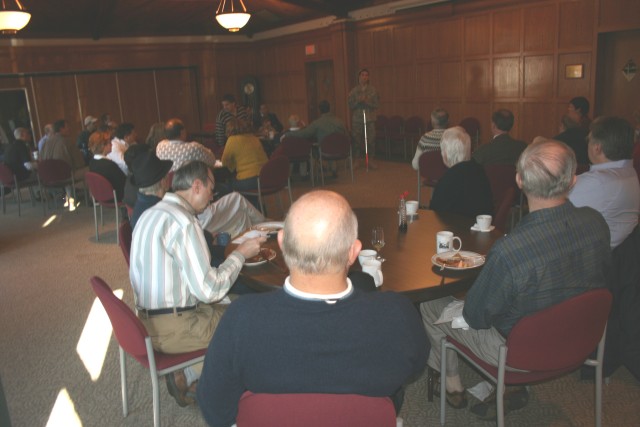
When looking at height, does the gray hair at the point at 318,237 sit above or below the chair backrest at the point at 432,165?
above

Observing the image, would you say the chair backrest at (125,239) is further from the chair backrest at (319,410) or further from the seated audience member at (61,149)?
the seated audience member at (61,149)

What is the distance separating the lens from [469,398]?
10.1ft

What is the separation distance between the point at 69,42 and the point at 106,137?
712cm

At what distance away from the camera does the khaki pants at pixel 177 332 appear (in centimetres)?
267

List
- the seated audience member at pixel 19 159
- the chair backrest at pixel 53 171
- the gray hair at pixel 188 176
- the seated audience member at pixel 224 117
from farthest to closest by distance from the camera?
the seated audience member at pixel 224 117, the seated audience member at pixel 19 159, the chair backrest at pixel 53 171, the gray hair at pixel 188 176

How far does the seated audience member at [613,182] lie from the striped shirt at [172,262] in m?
A: 2.05

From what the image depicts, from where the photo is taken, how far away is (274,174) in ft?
21.0

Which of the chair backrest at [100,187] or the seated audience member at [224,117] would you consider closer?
the chair backrest at [100,187]

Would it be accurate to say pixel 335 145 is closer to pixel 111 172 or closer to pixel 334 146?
pixel 334 146

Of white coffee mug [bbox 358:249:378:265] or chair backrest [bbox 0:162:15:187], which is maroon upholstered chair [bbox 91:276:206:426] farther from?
chair backrest [bbox 0:162:15:187]

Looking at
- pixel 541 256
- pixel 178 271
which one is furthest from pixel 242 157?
pixel 541 256

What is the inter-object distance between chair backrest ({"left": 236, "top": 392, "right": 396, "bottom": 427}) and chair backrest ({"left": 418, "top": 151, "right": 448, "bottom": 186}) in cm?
464

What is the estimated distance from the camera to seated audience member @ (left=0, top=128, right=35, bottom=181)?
819 centimetres

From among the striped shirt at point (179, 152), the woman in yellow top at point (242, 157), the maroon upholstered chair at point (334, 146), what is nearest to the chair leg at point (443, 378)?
the striped shirt at point (179, 152)
